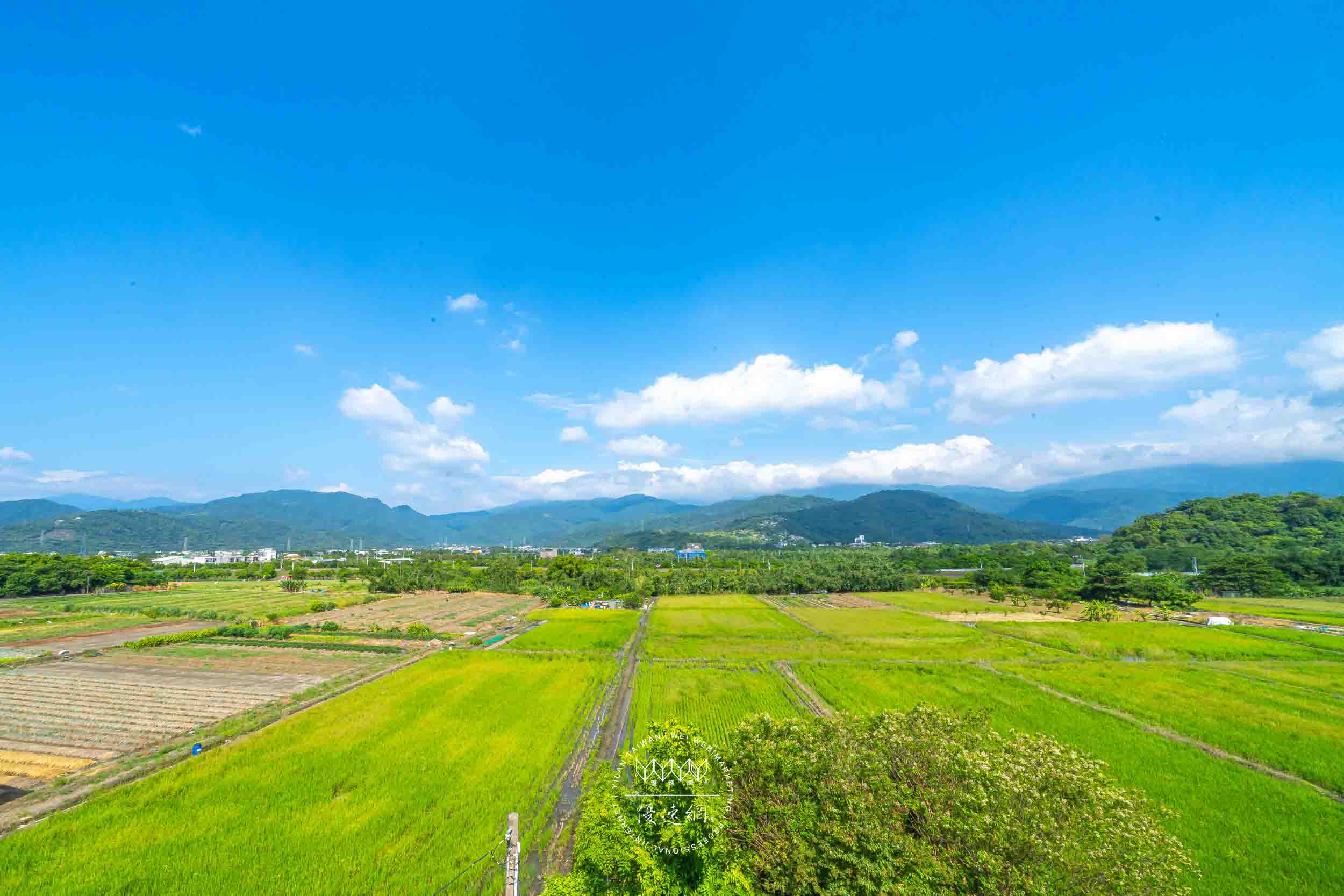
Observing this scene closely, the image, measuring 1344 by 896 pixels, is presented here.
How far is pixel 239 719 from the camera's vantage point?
27953 mm

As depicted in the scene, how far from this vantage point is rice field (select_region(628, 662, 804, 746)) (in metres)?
27.7

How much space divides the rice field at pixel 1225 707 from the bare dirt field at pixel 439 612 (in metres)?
56.9

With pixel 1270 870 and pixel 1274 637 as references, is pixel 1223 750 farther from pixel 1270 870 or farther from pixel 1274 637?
pixel 1274 637

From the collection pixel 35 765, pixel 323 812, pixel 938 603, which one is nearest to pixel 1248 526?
pixel 938 603

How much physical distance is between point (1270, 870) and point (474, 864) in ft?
84.3

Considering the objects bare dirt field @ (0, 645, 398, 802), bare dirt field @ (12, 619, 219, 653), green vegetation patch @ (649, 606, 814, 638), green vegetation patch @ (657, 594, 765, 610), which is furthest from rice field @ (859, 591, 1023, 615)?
bare dirt field @ (12, 619, 219, 653)

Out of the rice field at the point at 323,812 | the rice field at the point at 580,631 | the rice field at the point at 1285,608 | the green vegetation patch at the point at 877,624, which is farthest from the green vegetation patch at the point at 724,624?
the rice field at the point at 1285,608

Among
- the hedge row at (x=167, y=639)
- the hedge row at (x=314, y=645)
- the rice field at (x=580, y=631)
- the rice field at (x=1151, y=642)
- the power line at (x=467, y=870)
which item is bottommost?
the rice field at (x=1151, y=642)

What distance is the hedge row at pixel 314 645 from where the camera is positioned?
46.4 meters

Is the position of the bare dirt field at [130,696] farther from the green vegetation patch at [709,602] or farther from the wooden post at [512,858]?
the green vegetation patch at [709,602]

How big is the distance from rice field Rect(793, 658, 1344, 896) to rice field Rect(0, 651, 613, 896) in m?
20.1

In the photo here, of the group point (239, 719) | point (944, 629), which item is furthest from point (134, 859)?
point (944, 629)

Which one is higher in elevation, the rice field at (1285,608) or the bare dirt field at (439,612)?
the bare dirt field at (439,612)

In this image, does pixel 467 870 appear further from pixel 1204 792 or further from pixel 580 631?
pixel 580 631
